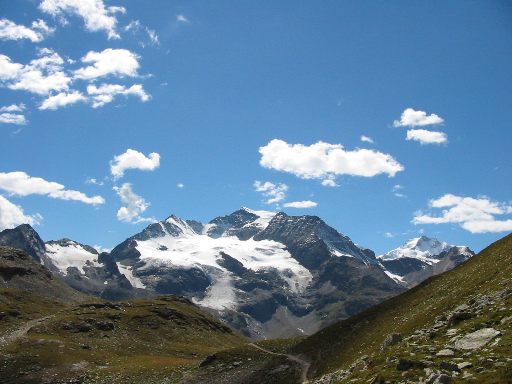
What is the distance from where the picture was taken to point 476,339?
107ft

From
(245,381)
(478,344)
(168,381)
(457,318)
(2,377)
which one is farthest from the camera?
(2,377)

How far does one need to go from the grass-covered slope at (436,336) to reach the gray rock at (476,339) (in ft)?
1.78

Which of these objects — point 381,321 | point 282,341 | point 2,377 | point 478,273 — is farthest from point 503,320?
point 2,377

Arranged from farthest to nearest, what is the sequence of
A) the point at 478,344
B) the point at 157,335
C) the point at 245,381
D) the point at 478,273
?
1. the point at 157,335
2. the point at 245,381
3. the point at 478,273
4. the point at 478,344

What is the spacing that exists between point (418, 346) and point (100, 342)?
11590 centimetres

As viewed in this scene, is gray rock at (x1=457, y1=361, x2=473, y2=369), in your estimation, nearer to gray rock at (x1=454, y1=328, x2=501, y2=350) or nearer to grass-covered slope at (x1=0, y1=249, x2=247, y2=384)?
gray rock at (x1=454, y1=328, x2=501, y2=350)

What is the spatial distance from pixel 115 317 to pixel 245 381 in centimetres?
9917

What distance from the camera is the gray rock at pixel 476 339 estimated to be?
31.4 meters

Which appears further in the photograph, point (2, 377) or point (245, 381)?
point (2, 377)

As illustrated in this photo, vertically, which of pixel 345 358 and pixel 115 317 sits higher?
pixel 115 317

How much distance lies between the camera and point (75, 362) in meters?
108

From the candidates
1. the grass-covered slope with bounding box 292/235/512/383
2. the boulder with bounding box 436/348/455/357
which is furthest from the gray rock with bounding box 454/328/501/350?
the boulder with bounding box 436/348/455/357

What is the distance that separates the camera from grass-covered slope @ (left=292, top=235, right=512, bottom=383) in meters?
29.2

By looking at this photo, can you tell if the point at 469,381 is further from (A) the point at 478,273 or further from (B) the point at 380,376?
(A) the point at 478,273
